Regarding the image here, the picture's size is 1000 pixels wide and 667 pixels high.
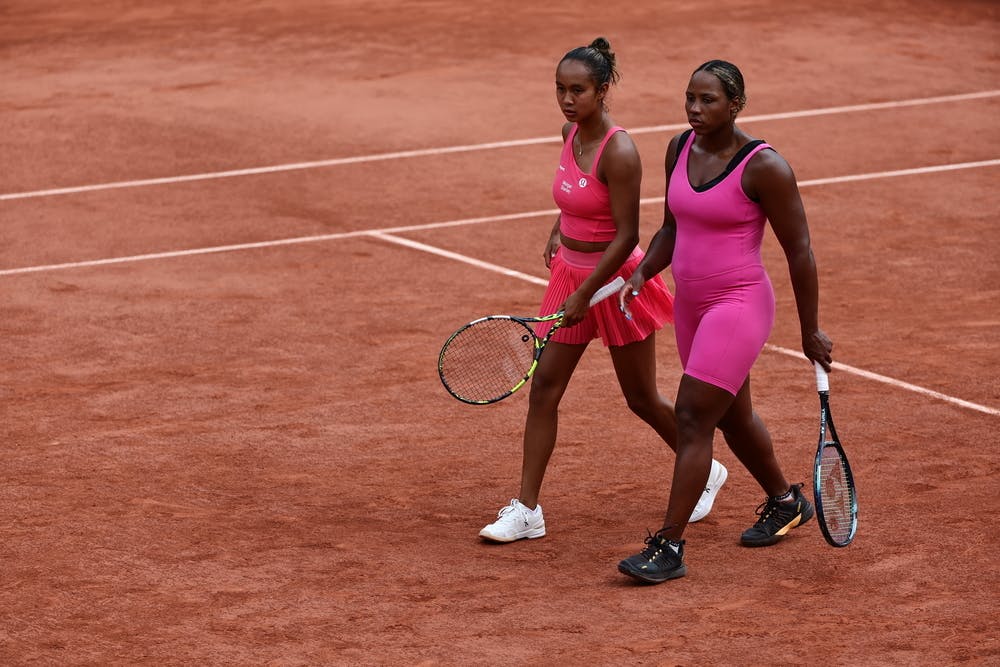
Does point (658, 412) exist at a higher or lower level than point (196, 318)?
higher

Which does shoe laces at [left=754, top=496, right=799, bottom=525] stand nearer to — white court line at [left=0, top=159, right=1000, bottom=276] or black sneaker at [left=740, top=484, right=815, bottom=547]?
black sneaker at [left=740, top=484, right=815, bottom=547]

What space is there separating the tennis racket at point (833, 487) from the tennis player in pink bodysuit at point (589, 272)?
1.80 ft

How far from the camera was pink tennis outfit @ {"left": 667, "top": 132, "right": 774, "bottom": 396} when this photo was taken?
6902mm

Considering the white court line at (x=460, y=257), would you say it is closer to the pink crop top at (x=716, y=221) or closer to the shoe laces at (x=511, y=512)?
the shoe laces at (x=511, y=512)

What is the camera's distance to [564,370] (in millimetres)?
7656

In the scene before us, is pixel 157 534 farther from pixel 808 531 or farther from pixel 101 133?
pixel 101 133

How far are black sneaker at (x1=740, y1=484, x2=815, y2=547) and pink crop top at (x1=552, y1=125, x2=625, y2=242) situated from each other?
4.66 feet

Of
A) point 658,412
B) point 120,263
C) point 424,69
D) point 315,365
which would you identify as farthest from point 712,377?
point 424,69

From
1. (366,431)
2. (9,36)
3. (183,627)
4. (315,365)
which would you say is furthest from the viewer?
(9,36)

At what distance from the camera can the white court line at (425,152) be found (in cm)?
1542

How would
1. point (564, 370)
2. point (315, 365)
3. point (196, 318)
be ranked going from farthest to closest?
point (196, 318) → point (315, 365) → point (564, 370)

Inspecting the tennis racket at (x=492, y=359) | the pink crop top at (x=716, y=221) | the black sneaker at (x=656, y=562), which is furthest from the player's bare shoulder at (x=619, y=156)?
the black sneaker at (x=656, y=562)

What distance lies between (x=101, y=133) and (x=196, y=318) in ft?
20.9

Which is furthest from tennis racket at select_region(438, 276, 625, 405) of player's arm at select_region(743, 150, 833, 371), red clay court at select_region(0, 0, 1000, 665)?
player's arm at select_region(743, 150, 833, 371)
